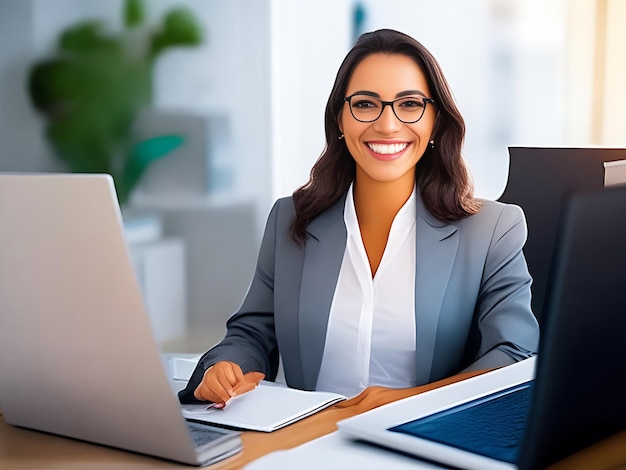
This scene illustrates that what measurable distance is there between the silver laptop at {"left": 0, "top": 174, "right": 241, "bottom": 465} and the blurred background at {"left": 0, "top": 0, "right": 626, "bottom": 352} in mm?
2795

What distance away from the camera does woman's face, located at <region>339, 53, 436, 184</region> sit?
73.9 inches

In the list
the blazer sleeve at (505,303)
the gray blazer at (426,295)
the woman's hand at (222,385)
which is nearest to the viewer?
the woman's hand at (222,385)

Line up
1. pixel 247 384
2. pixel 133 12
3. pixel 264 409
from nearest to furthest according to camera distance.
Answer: pixel 264 409
pixel 247 384
pixel 133 12

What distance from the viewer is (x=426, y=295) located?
1859 mm

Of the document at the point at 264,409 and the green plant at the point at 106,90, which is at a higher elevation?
the green plant at the point at 106,90

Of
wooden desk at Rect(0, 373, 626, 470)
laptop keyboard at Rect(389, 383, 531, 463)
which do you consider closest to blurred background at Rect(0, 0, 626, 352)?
wooden desk at Rect(0, 373, 626, 470)

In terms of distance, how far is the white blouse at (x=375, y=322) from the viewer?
6.13ft

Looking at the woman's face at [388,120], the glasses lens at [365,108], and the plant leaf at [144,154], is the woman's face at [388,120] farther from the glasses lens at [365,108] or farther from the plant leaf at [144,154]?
the plant leaf at [144,154]

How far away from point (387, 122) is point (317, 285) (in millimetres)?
402

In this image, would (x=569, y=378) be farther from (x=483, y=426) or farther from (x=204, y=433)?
(x=204, y=433)

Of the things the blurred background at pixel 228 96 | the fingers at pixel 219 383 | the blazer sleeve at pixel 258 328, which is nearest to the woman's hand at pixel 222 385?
the fingers at pixel 219 383

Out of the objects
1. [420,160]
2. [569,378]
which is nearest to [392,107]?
[420,160]

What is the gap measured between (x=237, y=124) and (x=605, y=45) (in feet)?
5.81

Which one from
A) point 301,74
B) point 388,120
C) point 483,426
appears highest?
point 301,74
